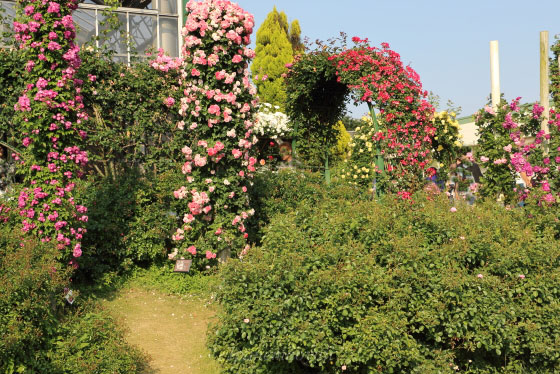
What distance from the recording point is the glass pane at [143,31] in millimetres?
11625

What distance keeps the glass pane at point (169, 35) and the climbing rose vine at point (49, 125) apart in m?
5.66

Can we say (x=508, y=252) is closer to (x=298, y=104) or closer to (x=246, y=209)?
(x=246, y=209)

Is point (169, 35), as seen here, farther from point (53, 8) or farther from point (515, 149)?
point (515, 149)

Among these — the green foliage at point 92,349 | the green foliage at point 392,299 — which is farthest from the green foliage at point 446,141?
the green foliage at point 92,349

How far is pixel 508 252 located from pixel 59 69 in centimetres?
490

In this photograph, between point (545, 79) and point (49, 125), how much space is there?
588cm

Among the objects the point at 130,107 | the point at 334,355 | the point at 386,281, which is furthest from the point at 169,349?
the point at 130,107

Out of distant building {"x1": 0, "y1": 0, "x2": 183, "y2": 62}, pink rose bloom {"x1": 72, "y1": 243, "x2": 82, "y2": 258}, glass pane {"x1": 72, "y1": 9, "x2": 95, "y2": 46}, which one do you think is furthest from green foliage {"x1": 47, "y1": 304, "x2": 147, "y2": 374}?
glass pane {"x1": 72, "y1": 9, "x2": 95, "y2": 46}

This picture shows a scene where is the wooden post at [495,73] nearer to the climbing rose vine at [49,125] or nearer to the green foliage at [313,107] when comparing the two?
the green foliage at [313,107]

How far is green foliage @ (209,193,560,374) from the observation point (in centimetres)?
424

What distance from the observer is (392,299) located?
437 cm

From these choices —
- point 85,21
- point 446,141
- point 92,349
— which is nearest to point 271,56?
point 85,21

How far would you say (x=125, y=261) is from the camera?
23.8ft

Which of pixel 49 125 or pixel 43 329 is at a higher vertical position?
pixel 49 125
